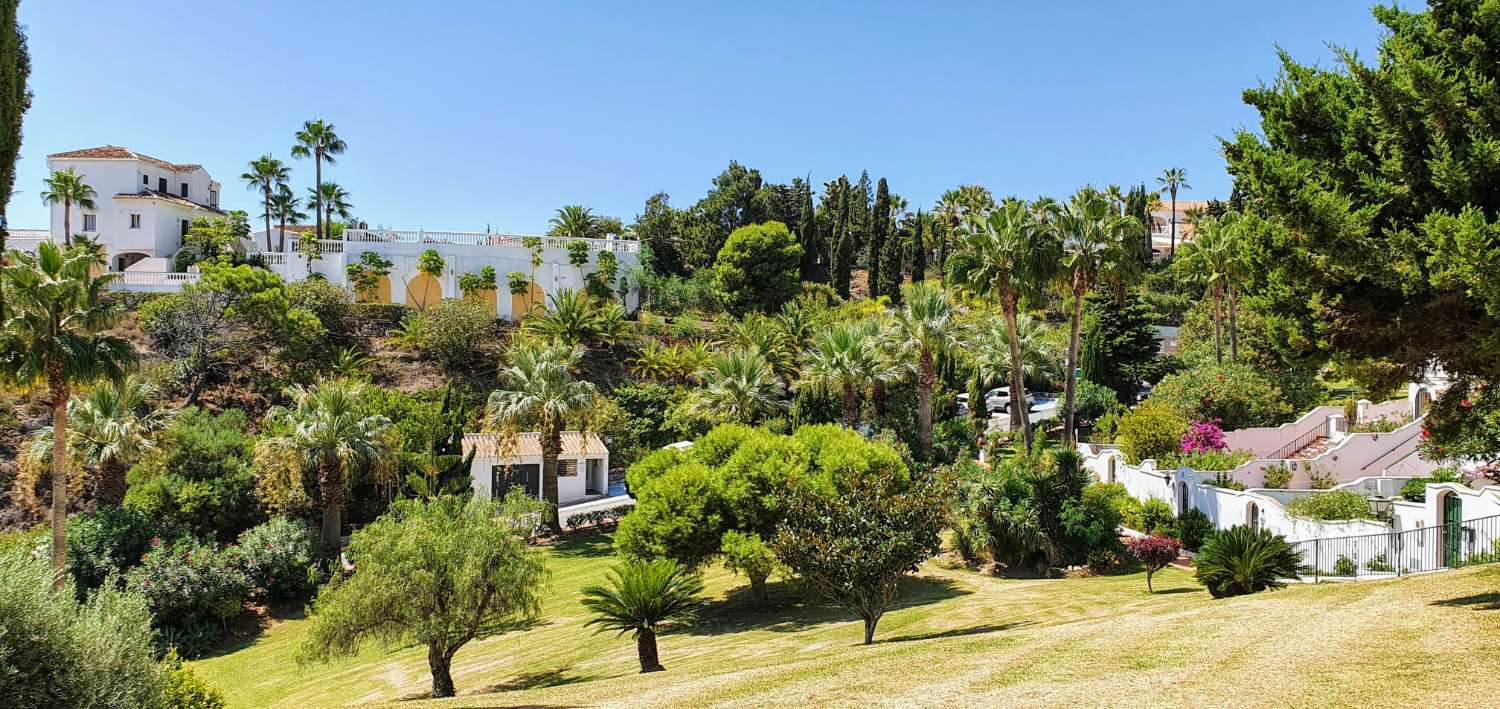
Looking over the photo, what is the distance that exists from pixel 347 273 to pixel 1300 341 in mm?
52389

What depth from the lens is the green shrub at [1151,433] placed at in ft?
109

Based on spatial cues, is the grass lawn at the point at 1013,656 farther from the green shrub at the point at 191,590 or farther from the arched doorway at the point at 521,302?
the arched doorway at the point at 521,302

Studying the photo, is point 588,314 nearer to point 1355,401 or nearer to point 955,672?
point 1355,401

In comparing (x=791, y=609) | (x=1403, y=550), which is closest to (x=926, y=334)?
(x=791, y=609)

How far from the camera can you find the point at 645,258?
64.6 metres

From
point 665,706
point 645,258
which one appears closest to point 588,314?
point 645,258

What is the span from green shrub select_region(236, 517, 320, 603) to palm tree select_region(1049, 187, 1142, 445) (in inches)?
1127

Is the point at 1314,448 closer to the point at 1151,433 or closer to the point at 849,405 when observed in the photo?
the point at 1151,433

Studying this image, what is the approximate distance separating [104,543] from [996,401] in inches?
1708

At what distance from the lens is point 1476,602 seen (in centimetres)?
1291

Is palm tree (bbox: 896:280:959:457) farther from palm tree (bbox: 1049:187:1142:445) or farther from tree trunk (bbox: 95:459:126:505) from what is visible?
tree trunk (bbox: 95:459:126:505)

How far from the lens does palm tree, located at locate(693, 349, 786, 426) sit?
39094 millimetres

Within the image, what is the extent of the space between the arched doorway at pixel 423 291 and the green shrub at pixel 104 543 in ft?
90.6

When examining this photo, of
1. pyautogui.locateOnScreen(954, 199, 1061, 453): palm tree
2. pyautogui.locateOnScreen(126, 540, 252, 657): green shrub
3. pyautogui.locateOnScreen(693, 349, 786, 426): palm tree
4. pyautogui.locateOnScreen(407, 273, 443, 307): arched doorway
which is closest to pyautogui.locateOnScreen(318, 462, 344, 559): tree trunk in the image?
pyautogui.locateOnScreen(126, 540, 252, 657): green shrub
